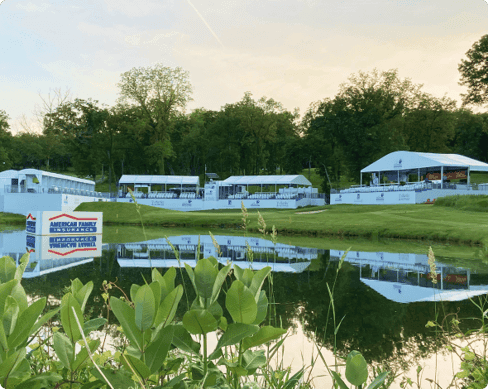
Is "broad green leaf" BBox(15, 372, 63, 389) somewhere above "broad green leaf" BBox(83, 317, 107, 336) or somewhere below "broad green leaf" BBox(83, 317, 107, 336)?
below

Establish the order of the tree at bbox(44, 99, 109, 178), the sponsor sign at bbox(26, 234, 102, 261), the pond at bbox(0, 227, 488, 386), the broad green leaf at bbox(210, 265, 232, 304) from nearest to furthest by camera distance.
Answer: the broad green leaf at bbox(210, 265, 232, 304)
the pond at bbox(0, 227, 488, 386)
the sponsor sign at bbox(26, 234, 102, 261)
the tree at bbox(44, 99, 109, 178)

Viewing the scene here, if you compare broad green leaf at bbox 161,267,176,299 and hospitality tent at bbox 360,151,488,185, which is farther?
hospitality tent at bbox 360,151,488,185

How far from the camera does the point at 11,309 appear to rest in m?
0.98

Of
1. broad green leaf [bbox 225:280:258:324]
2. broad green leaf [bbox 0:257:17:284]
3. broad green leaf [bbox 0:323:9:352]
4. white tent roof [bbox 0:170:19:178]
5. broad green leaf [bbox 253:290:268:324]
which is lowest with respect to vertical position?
broad green leaf [bbox 0:323:9:352]

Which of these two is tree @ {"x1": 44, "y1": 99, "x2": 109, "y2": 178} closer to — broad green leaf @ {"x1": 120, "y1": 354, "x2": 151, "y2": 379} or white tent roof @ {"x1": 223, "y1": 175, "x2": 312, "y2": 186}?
white tent roof @ {"x1": 223, "y1": 175, "x2": 312, "y2": 186}

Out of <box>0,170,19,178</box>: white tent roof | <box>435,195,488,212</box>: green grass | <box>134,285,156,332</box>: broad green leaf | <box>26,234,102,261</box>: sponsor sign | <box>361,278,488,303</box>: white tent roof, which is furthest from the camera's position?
<box>0,170,19,178</box>: white tent roof

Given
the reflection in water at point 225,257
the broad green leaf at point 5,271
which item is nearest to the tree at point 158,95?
the reflection in water at point 225,257

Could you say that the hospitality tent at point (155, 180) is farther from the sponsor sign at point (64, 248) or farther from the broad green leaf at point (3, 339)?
the broad green leaf at point (3, 339)

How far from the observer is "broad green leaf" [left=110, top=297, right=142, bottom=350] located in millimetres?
952

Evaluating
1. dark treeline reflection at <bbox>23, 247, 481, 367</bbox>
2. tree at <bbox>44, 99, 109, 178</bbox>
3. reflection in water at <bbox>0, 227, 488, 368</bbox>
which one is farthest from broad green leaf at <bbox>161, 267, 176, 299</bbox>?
tree at <bbox>44, 99, 109, 178</bbox>

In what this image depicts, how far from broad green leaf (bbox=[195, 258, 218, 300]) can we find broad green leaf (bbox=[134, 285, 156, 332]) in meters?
0.13

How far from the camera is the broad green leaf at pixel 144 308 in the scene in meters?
0.93

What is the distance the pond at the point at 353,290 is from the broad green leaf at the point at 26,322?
2.56 feet

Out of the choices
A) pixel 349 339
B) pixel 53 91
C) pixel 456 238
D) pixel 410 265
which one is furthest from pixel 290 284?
pixel 53 91
